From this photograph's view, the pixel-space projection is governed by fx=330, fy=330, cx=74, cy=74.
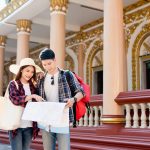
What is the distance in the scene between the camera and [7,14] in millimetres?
11836

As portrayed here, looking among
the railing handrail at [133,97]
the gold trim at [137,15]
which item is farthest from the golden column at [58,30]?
the railing handrail at [133,97]

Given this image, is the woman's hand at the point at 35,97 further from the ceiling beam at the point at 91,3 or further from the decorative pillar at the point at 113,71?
the ceiling beam at the point at 91,3

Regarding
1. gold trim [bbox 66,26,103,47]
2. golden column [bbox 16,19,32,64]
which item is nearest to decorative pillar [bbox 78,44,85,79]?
gold trim [bbox 66,26,103,47]

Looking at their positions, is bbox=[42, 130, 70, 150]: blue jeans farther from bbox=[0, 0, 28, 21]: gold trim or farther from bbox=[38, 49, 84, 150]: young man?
bbox=[0, 0, 28, 21]: gold trim

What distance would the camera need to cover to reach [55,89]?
299 centimetres

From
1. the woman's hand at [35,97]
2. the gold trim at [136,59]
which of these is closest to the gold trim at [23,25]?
the gold trim at [136,59]

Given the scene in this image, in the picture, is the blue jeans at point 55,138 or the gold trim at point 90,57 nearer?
the blue jeans at point 55,138

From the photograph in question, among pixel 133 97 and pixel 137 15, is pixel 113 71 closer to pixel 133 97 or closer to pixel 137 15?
pixel 133 97

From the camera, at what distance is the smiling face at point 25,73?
3289 mm

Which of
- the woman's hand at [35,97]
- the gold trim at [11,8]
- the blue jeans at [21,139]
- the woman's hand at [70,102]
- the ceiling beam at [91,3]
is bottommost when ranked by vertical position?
the blue jeans at [21,139]

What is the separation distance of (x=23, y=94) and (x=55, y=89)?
1.37 ft

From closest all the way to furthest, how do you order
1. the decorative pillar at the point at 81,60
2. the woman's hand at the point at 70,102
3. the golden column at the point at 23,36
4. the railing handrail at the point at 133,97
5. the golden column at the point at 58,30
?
the woman's hand at the point at 70,102 < the railing handrail at the point at 133,97 < the golden column at the point at 58,30 < the golden column at the point at 23,36 < the decorative pillar at the point at 81,60

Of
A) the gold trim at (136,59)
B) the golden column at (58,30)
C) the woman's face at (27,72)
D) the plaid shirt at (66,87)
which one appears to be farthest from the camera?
the gold trim at (136,59)

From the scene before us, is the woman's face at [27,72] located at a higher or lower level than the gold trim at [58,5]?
lower
